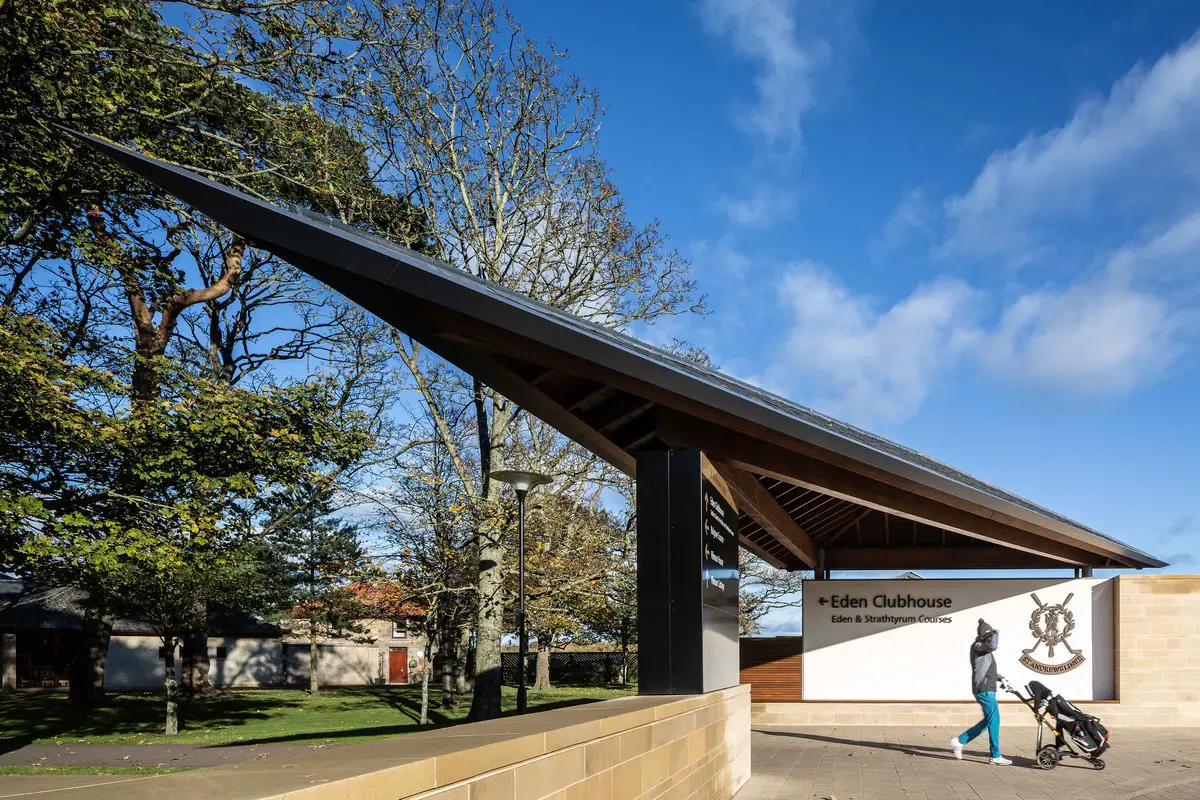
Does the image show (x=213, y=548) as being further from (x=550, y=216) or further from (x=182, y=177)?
(x=182, y=177)

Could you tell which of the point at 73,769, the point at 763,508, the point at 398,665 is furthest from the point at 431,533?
the point at 398,665

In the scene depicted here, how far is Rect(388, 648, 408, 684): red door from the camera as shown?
51688 millimetres

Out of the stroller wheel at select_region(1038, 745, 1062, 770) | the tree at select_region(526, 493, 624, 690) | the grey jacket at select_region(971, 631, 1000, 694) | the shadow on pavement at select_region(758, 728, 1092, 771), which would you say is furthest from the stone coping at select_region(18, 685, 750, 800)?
the tree at select_region(526, 493, 624, 690)

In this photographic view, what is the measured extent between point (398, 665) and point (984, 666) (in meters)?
43.6

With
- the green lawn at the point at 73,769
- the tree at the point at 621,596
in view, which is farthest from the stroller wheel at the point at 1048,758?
the green lawn at the point at 73,769

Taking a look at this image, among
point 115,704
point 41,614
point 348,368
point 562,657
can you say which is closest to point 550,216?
point 348,368

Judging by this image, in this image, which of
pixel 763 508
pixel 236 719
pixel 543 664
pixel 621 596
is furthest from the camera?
pixel 543 664

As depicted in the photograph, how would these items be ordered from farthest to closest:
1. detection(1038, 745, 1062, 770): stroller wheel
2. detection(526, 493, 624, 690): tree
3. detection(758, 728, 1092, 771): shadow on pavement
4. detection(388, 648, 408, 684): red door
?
detection(388, 648, 408, 684): red door, detection(526, 493, 624, 690): tree, detection(758, 728, 1092, 771): shadow on pavement, detection(1038, 745, 1062, 770): stroller wheel

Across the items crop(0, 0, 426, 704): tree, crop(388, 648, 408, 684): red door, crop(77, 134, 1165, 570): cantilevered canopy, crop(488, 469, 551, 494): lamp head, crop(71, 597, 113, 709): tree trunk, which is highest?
crop(0, 0, 426, 704): tree

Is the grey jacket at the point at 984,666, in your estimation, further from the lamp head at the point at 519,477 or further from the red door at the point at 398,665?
the red door at the point at 398,665

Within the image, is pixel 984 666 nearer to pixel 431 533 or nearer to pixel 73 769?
pixel 73 769

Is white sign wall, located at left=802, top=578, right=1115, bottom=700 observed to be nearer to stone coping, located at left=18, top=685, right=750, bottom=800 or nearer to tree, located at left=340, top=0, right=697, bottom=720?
tree, located at left=340, top=0, right=697, bottom=720

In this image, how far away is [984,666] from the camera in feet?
42.7

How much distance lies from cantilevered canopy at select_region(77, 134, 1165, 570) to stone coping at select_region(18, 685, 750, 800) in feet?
10.7
